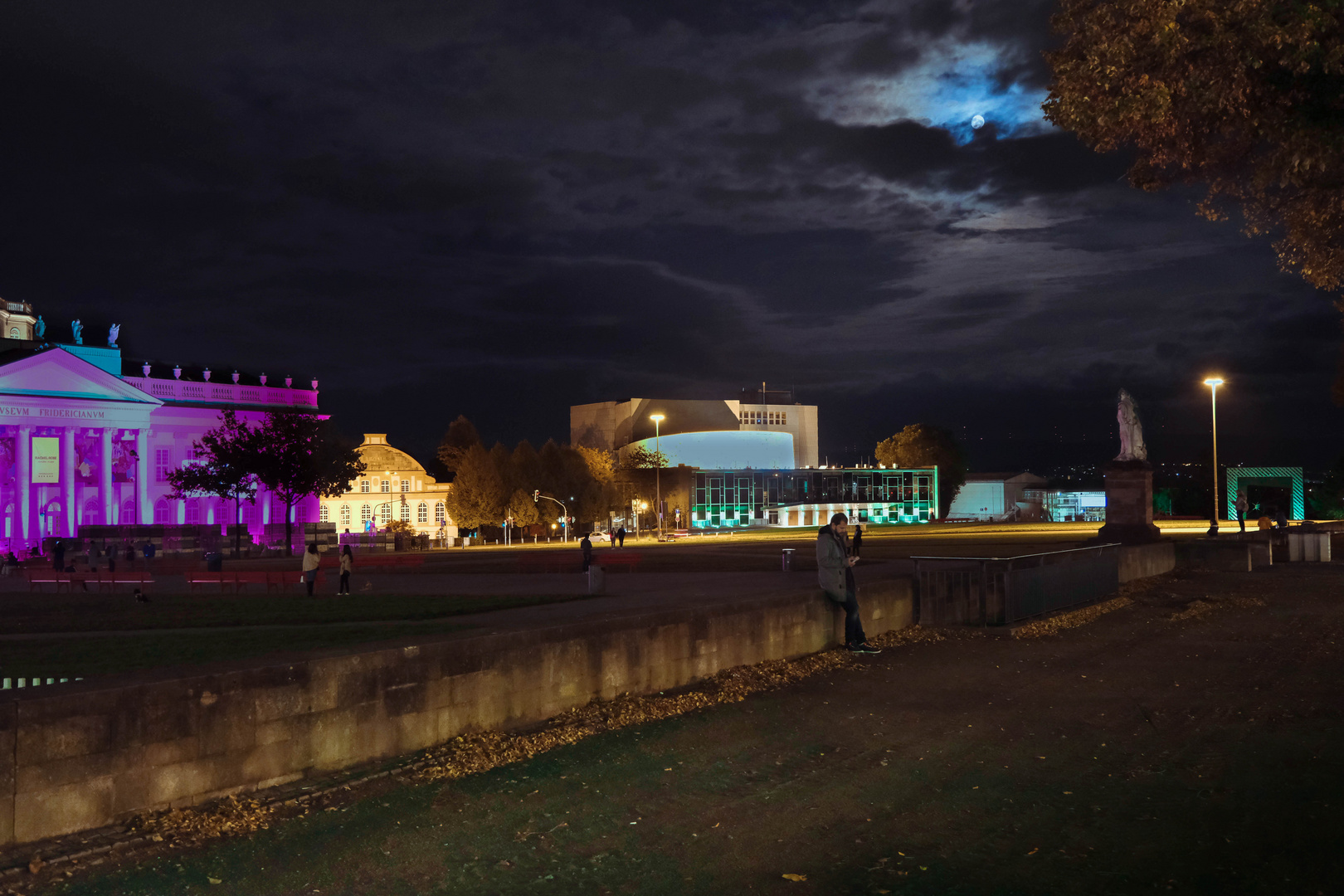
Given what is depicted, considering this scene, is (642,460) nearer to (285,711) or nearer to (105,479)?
(105,479)

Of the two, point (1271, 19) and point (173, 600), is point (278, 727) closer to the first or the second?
point (1271, 19)

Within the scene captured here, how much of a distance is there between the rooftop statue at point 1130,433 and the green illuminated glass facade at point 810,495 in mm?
69197

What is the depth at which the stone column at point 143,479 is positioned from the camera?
3049 inches

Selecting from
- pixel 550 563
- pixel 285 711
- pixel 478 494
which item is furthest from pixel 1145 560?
pixel 478 494

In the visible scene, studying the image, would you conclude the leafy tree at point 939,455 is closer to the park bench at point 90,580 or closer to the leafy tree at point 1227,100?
the park bench at point 90,580

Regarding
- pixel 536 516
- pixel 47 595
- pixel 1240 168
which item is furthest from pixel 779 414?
pixel 1240 168

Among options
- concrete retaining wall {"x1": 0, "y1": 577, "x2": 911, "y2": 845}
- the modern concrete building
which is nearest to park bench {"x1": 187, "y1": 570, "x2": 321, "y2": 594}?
concrete retaining wall {"x1": 0, "y1": 577, "x2": 911, "y2": 845}

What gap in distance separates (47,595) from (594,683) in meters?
24.5

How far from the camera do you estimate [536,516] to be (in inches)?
3236

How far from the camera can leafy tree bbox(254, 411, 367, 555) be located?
188ft

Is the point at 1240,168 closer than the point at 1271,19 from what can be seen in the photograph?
No

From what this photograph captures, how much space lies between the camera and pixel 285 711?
6.86 meters

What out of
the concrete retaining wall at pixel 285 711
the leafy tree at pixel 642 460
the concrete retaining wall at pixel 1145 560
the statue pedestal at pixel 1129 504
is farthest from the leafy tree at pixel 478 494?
the concrete retaining wall at pixel 285 711

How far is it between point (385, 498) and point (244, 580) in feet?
264
